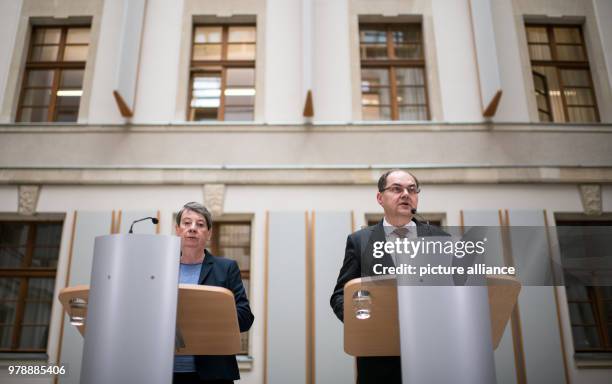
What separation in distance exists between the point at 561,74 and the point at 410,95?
2.05m

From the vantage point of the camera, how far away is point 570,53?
301 inches

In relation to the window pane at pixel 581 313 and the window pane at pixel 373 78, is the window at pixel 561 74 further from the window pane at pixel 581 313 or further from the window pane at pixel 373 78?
the window pane at pixel 581 313

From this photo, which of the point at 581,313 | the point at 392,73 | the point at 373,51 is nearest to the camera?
the point at 581,313

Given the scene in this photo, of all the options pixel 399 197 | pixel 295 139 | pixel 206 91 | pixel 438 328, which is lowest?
pixel 438 328

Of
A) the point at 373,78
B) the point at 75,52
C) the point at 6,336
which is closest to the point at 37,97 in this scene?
the point at 75,52

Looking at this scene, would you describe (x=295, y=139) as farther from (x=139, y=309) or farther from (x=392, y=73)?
(x=139, y=309)

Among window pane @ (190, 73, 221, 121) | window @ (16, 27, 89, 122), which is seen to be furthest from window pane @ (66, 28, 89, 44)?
window pane @ (190, 73, 221, 121)

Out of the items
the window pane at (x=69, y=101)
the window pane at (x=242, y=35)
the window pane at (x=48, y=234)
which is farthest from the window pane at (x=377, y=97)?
the window pane at (x=48, y=234)

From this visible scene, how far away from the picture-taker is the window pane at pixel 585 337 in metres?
6.35

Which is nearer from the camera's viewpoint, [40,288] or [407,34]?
[40,288]

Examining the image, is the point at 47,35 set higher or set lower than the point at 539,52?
higher

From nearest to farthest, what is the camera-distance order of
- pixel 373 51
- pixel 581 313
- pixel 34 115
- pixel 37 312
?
pixel 581 313, pixel 37 312, pixel 34 115, pixel 373 51

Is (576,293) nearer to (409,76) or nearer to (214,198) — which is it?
(409,76)

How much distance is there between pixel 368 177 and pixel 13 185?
430 centimetres
